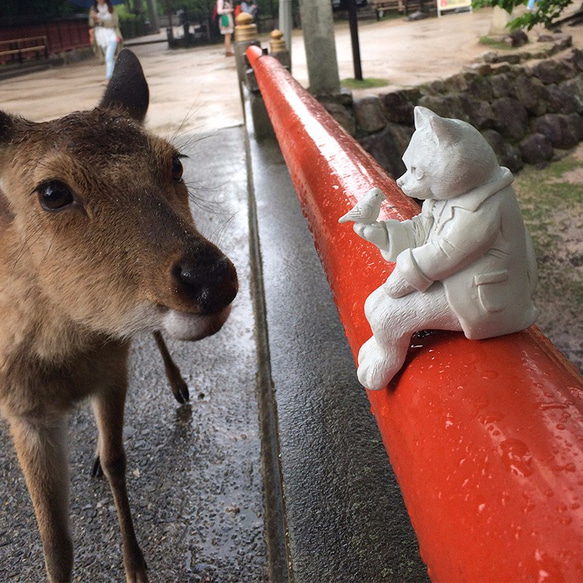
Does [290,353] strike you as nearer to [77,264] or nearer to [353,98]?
[77,264]

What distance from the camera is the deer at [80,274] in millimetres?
1547

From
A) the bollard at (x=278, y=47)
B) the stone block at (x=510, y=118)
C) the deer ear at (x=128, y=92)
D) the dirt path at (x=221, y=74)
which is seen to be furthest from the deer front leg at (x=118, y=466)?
the stone block at (x=510, y=118)

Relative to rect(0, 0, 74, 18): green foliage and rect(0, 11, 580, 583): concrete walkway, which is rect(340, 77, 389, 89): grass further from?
rect(0, 0, 74, 18): green foliage

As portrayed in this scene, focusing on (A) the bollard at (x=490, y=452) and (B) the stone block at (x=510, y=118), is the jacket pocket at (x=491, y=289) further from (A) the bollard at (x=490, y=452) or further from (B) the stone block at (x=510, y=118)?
(B) the stone block at (x=510, y=118)

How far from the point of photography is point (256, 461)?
248 cm

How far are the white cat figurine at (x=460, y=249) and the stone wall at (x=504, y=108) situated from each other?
23.7 feet

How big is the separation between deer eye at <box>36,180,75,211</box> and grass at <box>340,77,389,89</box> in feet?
24.3

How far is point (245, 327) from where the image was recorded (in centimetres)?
344

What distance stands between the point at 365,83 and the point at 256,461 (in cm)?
729

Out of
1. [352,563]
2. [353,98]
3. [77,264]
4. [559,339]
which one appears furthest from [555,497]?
[353,98]

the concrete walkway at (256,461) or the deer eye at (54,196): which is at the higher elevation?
the deer eye at (54,196)

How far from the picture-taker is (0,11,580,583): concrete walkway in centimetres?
167

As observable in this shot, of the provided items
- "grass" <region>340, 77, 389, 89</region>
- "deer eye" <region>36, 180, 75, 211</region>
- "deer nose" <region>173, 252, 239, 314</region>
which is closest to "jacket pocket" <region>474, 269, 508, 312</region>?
"deer nose" <region>173, 252, 239, 314</region>

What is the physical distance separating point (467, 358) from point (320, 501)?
1.06 meters
